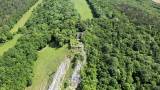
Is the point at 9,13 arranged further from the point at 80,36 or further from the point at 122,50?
the point at 122,50

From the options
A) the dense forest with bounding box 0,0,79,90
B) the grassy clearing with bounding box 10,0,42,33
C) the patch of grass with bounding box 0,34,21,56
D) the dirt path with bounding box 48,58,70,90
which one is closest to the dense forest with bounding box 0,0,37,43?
the grassy clearing with bounding box 10,0,42,33

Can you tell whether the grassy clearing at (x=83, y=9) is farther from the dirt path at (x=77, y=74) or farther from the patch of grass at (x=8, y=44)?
the dirt path at (x=77, y=74)

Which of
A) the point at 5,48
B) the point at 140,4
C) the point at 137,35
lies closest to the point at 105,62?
the point at 137,35

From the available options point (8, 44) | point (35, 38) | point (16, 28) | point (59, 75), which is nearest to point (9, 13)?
point (16, 28)

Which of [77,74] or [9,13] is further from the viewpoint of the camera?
[9,13]

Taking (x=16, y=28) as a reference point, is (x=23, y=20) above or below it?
above

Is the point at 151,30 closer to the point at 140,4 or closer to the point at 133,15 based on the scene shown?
the point at 133,15

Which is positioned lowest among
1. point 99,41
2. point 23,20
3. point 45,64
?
point 45,64
